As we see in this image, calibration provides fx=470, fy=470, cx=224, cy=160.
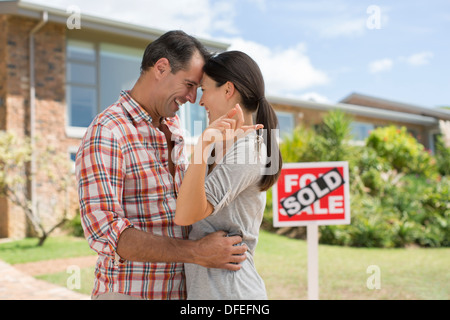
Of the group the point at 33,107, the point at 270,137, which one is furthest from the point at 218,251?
the point at 33,107

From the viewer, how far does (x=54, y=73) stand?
37.2ft

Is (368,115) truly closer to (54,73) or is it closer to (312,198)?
→ (54,73)

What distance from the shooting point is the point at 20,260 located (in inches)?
316

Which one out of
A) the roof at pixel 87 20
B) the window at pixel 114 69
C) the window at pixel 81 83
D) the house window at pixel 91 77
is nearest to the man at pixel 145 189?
the roof at pixel 87 20

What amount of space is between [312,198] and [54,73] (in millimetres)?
8929

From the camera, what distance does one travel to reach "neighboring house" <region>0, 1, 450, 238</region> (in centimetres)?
1074

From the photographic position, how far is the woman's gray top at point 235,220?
5.77 feet

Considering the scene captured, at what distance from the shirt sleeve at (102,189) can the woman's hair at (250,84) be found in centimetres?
52

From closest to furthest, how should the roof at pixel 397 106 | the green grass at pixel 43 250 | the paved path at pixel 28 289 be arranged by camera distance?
the paved path at pixel 28 289 < the green grass at pixel 43 250 < the roof at pixel 397 106

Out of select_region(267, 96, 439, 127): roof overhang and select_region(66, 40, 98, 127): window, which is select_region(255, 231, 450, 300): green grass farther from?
select_region(267, 96, 439, 127): roof overhang

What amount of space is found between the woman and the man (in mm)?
78

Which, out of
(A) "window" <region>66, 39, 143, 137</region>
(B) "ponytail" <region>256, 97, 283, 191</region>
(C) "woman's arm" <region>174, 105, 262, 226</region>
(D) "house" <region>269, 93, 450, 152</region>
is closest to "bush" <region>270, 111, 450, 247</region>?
(D) "house" <region>269, 93, 450, 152</region>

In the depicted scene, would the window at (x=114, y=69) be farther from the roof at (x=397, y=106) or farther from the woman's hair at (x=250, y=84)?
the roof at (x=397, y=106)
